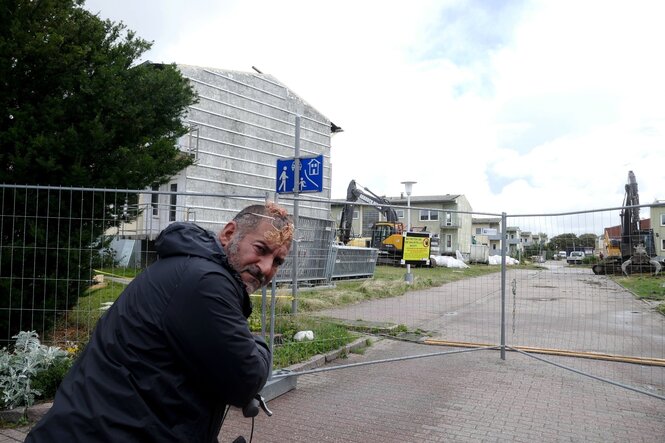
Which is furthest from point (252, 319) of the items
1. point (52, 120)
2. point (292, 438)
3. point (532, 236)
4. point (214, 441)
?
point (214, 441)

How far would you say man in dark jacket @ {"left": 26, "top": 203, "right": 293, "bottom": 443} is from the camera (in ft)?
5.15

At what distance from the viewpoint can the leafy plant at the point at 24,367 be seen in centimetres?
450

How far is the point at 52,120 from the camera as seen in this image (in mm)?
5461

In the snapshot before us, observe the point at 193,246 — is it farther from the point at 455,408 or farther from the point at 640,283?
the point at 640,283

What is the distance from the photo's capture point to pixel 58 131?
5.59m

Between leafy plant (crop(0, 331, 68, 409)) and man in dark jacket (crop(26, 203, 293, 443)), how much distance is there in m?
3.55

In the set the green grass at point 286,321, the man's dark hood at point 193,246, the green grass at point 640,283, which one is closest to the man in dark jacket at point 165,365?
the man's dark hood at point 193,246

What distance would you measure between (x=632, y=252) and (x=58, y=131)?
25.2 ft

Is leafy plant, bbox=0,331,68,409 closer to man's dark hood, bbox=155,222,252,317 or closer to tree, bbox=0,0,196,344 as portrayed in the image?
tree, bbox=0,0,196,344

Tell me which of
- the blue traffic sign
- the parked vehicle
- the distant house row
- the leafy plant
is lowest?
the leafy plant

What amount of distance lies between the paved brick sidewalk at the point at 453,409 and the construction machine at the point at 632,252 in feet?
4.99

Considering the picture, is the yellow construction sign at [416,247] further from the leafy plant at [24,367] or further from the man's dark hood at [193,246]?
the man's dark hood at [193,246]

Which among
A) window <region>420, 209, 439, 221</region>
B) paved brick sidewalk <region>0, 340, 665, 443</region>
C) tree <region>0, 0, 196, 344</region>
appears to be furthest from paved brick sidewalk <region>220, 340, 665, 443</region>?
tree <region>0, 0, 196, 344</region>

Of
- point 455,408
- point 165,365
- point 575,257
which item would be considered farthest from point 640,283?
point 165,365
